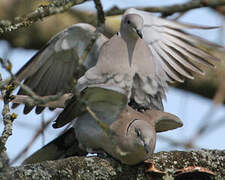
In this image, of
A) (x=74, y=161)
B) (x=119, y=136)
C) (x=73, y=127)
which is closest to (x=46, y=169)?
(x=74, y=161)

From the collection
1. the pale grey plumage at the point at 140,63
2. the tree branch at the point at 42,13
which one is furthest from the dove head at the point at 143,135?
the tree branch at the point at 42,13

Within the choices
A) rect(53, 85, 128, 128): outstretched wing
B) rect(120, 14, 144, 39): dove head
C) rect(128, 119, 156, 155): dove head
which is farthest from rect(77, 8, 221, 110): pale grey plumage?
rect(128, 119, 156, 155): dove head

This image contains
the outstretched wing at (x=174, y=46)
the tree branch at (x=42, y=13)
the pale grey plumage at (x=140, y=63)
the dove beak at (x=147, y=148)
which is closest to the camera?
the tree branch at (x=42, y=13)

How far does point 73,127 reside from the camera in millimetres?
4199

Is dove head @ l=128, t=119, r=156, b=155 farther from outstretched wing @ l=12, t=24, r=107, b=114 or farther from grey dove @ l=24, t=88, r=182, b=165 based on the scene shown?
outstretched wing @ l=12, t=24, r=107, b=114

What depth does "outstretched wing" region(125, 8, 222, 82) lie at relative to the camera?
16.3 ft

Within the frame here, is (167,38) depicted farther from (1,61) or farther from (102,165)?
(1,61)

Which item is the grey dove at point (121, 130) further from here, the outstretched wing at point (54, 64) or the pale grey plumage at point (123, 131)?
the outstretched wing at point (54, 64)

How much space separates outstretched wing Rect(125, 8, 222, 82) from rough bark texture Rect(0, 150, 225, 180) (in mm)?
1544

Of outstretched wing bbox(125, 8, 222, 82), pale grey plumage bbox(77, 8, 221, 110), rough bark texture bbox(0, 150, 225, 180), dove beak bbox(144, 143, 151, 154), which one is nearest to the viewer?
rough bark texture bbox(0, 150, 225, 180)

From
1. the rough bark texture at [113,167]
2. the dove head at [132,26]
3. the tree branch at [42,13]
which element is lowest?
the rough bark texture at [113,167]

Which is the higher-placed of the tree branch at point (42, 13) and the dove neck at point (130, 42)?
the tree branch at point (42, 13)

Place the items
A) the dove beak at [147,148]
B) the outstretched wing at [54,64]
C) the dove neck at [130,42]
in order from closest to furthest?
the dove beak at [147,148] → the dove neck at [130,42] → the outstretched wing at [54,64]

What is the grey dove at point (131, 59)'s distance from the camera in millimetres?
4250
